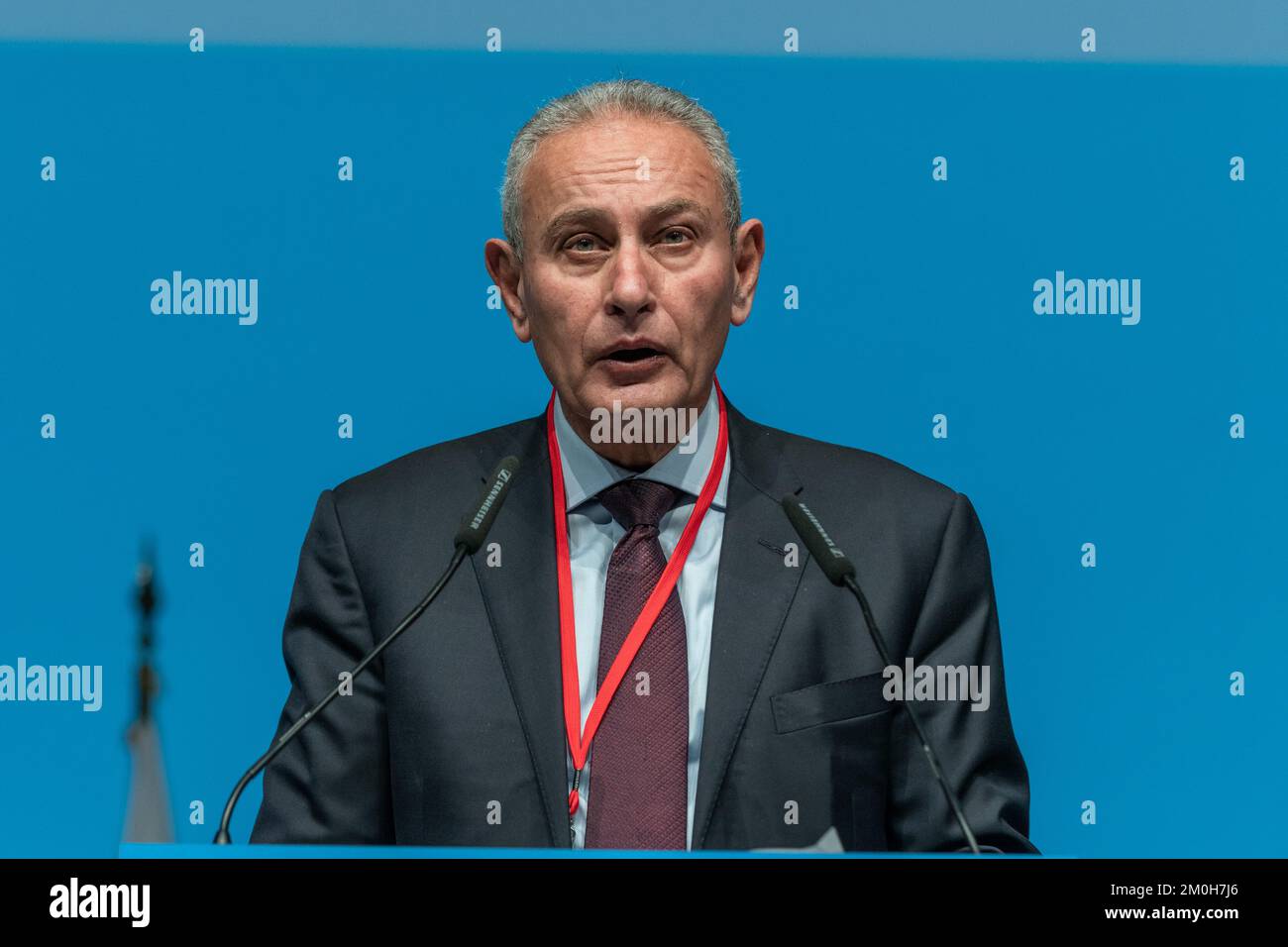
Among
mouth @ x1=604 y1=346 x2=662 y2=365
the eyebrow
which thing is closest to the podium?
mouth @ x1=604 y1=346 x2=662 y2=365

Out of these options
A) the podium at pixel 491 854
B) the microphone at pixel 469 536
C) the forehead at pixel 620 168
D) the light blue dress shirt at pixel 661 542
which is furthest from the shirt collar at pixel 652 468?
the podium at pixel 491 854

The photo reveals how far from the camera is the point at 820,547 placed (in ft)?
6.28

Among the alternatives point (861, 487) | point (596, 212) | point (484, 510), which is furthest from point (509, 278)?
point (484, 510)

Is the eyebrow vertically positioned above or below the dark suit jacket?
above

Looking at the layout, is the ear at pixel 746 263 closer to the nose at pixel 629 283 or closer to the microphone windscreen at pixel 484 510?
the nose at pixel 629 283

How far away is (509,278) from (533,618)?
0.62 meters

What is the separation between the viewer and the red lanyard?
221 cm

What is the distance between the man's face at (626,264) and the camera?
7.93ft

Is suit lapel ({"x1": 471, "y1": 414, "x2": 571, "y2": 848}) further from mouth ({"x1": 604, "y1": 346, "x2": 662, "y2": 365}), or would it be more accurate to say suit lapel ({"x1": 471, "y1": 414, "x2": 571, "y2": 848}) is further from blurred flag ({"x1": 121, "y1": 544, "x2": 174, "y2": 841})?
blurred flag ({"x1": 121, "y1": 544, "x2": 174, "y2": 841})

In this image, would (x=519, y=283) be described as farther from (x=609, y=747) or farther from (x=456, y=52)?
(x=609, y=747)

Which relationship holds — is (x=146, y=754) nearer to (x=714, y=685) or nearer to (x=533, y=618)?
(x=533, y=618)

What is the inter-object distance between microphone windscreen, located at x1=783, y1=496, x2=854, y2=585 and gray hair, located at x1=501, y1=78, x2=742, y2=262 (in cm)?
75

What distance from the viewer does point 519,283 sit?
2.62 m
